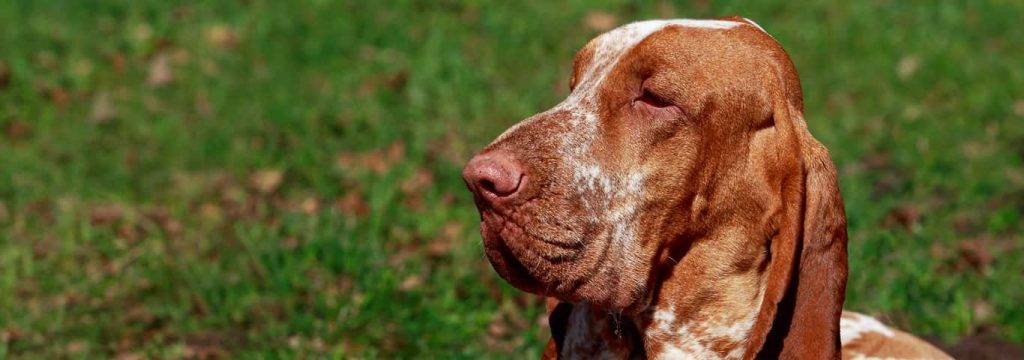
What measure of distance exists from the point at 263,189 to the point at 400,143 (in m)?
0.97

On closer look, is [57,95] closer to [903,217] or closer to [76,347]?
[76,347]

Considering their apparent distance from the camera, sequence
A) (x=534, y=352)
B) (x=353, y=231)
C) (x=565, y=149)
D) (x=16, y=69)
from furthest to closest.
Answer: (x=16, y=69) < (x=353, y=231) < (x=534, y=352) < (x=565, y=149)

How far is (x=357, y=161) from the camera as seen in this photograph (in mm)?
7906

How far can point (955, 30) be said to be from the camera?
10.2m

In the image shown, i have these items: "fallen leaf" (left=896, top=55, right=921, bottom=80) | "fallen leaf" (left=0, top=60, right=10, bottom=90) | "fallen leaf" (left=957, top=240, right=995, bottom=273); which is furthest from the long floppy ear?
"fallen leaf" (left=0, top=60, right=10, bottom=90)

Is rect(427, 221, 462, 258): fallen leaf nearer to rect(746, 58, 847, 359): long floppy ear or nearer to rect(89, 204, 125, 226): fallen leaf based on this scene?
rect(89, 204, 125, 226): fallen leaf

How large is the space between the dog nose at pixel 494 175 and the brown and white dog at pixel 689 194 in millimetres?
49

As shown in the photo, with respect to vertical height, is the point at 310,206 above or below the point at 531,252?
below

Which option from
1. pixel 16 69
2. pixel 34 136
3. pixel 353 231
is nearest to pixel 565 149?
pixel 353 231

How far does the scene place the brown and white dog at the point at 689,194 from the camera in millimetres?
3531

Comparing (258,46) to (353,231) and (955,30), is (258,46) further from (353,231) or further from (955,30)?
(955,30)

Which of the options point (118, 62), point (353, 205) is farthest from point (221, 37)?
point (353, 205)

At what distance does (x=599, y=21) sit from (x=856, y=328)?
606 cm

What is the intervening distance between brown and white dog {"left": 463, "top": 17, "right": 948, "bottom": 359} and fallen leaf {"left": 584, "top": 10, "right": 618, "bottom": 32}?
637cm
